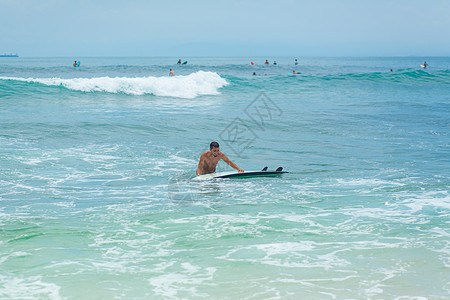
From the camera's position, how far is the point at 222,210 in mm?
8500

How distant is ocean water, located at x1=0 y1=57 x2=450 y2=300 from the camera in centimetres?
568

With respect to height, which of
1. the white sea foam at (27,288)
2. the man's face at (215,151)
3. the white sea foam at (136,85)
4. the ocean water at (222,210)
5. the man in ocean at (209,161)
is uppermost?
the white sea foam at (136,85)

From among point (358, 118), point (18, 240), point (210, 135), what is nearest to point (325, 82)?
point (358, 118)

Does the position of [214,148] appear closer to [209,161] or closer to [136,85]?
[209,161]

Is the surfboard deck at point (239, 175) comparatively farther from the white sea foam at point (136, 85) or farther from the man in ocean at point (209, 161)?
the white sea foam at point (136, 85)

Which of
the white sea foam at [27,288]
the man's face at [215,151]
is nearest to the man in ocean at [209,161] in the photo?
the man's face at [215,151]

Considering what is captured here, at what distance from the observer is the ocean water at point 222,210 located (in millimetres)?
5684

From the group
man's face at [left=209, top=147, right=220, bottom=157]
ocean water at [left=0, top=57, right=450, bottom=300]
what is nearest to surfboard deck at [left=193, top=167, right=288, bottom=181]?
ocean water at [left=0, top=57, right=450, bottom=300]

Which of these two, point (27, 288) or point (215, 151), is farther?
point (215, 151)

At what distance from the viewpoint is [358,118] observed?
22.0m

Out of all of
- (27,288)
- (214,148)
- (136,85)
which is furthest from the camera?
(136,85)

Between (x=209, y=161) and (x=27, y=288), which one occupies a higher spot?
(x=209, y=161)

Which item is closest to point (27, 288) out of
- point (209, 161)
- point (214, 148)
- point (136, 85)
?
point (214, 148)

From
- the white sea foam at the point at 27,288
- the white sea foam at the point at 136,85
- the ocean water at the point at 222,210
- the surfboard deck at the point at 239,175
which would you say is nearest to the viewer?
the white sea foam at the point at 27,288
